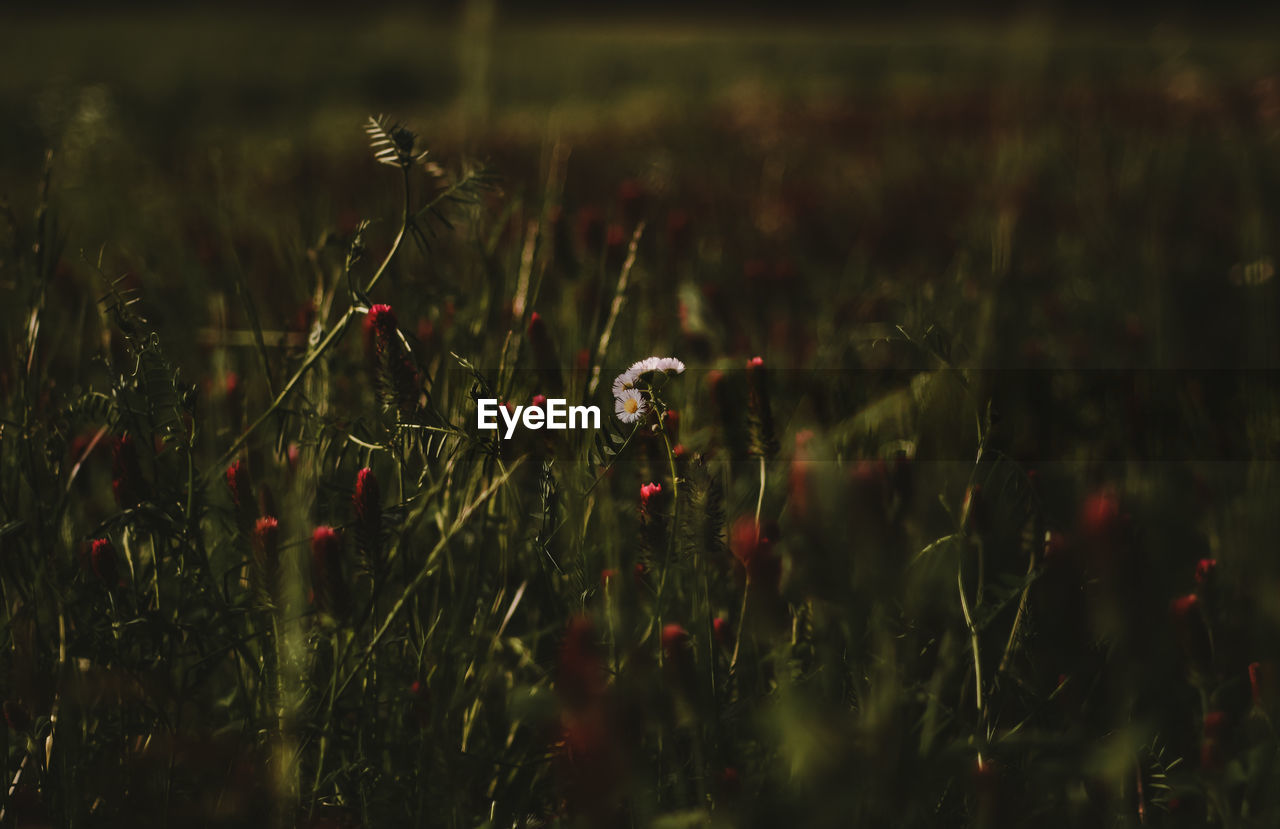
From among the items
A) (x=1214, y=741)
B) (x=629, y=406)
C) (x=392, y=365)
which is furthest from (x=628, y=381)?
(x=1214, y=741)

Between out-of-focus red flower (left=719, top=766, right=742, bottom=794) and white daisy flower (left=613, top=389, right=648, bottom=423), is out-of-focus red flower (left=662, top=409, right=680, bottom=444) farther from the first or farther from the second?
out-of-focus red flower (left=719, top=766, right=742, bottom=794)

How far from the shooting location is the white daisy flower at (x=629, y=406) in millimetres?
1146

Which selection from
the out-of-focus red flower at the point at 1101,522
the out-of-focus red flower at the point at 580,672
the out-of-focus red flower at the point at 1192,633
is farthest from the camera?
the out-of-focus red flower at the point at 1192,633

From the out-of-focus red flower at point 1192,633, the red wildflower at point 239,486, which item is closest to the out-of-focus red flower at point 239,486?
the red wildflower at point 239,486

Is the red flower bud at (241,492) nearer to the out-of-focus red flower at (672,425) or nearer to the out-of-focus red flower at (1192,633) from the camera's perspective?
the out-of-focus red flower at (672,425)

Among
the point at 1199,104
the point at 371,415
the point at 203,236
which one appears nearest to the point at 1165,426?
the point at 371,415

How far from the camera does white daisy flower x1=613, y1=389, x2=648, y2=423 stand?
1.15 m

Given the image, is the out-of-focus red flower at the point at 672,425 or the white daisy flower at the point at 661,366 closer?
the white daisy flower at the point at 661,366

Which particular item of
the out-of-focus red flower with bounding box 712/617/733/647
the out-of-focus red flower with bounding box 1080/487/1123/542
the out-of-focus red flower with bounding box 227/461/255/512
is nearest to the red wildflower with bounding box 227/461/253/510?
the out-of-focus red flower with bounding box 227/461/255/512

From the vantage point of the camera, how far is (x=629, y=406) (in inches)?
46.1

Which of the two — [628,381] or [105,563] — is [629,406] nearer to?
[628,381]

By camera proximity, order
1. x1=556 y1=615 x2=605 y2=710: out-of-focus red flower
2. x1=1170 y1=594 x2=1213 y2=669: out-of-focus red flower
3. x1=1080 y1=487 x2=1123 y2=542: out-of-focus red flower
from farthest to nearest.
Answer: x1=1170 y1=594 x2=1213 y2=669: out-of-focus red flower → x1=1080 y1=487 x2=1123 y2=542: out-of-focus red flower → x1=556 y1=615 x2=605 y2=710: out-of-focus red flower

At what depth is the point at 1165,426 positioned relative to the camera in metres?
2.01

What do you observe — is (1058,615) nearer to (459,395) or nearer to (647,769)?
(647,769)
